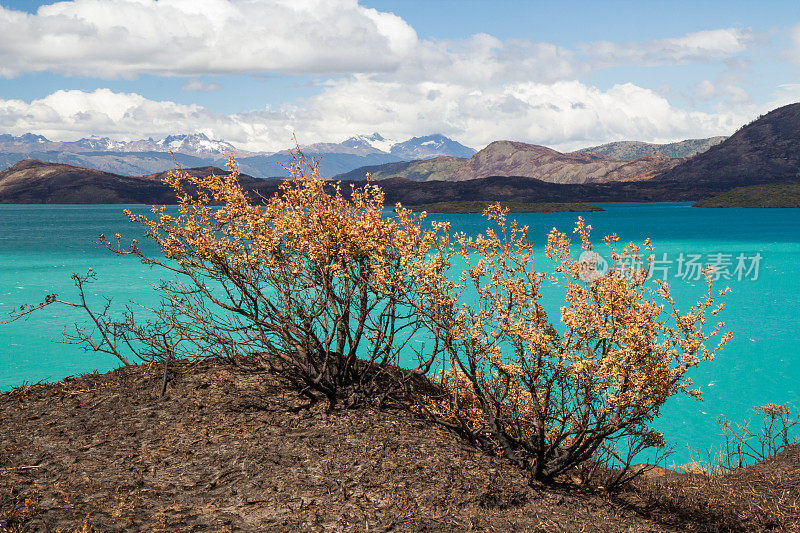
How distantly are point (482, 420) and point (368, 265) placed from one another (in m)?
3.41

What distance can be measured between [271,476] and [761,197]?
668 ft

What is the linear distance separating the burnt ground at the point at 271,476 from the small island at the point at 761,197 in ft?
630

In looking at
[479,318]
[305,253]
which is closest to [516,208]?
[305,253]

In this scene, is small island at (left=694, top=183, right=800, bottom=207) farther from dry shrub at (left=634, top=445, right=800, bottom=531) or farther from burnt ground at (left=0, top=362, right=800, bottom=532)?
burnt ground at (left=0, top=362, right=800, bottom=532)

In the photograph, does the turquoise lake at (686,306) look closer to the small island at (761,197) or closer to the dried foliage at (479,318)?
the dried foliage at (479,318)

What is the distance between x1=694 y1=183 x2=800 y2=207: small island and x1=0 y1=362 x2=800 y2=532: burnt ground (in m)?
192

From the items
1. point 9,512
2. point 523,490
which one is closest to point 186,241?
point 9,512

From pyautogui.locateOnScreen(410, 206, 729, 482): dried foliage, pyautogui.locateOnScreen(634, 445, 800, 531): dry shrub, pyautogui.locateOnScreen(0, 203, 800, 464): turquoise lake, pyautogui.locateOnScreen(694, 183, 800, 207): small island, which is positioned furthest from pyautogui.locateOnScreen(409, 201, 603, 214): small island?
pyautogui.locateOnScreen(410, 206, 729, 482): dried foliage

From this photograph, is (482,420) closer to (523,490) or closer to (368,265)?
(523,490)

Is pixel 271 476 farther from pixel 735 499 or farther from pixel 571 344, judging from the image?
pixel 735 499

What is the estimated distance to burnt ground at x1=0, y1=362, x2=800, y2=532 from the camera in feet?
21.7

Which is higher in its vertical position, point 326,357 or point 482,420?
point 326,357

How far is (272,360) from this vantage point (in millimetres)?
11992

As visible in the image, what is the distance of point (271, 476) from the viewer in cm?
757
